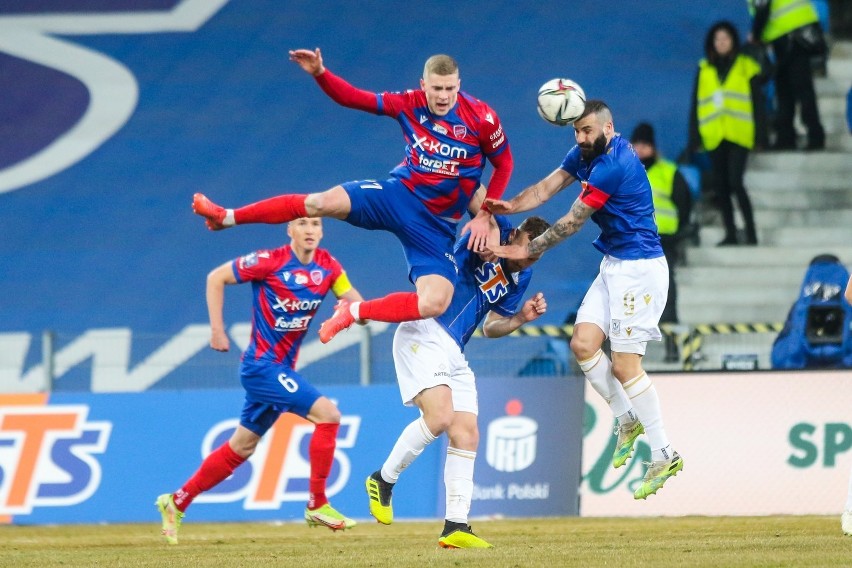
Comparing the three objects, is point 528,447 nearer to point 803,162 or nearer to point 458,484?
point 458,484

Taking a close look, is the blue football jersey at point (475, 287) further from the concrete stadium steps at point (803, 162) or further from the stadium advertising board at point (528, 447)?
the concrete stadium steps at point (803, 162)

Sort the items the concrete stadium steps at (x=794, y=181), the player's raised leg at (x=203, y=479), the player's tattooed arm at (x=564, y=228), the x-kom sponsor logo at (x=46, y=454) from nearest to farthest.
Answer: the player's tattooed arm at (x=564, y=228) < the player's raised leg at (x=203, y=479) < the x-kom sponsor logo at (x=46, y=454) < the concrete stadium steps at (x=794, y=181)

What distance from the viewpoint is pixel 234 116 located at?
18547 millimetres

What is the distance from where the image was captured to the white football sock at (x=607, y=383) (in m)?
9.77

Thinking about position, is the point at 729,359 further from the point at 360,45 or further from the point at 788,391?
the point at 360,45

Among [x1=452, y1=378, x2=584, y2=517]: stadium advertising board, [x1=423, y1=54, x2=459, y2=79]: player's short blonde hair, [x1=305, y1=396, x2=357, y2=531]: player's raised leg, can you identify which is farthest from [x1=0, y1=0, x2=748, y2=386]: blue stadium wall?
[x1=423, y1=54, x2=459, y2=79]: player's short blonde hair

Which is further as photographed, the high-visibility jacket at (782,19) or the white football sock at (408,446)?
the high-visibility jacket at (782,19)

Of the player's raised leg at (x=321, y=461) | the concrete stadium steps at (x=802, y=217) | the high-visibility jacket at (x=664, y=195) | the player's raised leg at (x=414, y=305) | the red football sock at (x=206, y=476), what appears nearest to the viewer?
the player's raised leg at (x=414, y=305)

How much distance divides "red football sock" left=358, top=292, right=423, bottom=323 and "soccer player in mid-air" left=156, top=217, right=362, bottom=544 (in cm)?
181

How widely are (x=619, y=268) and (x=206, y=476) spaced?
3.47m

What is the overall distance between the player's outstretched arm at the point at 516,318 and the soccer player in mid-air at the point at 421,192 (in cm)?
52

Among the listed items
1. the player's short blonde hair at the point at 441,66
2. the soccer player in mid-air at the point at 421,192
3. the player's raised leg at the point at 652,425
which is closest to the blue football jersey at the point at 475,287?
the soccer player in mid-air at the point at 421,192

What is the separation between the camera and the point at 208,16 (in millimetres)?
18656

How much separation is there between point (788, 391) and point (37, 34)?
10510 mm
